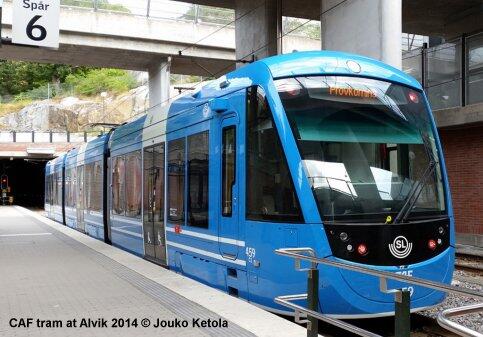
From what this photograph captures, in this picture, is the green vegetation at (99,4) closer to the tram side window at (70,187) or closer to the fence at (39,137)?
the tram side window at (70,187)

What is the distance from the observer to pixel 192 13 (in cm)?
2645

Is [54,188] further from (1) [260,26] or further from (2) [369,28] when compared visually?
(2) [369,28]

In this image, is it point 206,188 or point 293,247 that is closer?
point 293,247

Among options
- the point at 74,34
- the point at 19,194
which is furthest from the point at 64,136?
the point at 74,34

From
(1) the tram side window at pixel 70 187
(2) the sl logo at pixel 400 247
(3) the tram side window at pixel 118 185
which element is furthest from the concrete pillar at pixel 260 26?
(2) the sl logo at pixel 400 247

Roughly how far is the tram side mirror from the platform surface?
2.37 metres

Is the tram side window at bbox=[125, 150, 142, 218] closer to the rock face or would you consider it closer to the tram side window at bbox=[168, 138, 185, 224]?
the tram side window at bbox=[168, 138, 185, 224]

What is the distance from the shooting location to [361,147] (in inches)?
264

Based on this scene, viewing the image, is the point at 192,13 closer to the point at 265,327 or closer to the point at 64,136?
the point at 265,327

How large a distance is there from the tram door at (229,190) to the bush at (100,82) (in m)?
71.1

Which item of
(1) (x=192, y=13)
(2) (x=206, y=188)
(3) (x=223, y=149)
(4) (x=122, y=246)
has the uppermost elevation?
(1) (x=192, y=13)

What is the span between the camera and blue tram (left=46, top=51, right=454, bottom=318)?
623cm

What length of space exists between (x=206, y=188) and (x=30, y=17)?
6.22 metres

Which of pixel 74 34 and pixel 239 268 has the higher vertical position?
pixel 74 34
